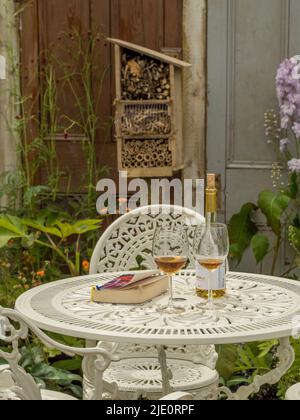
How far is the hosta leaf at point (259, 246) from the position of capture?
4059 millimetres

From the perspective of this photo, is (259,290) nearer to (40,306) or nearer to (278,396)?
(40,306)

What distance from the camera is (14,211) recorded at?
4359 mm

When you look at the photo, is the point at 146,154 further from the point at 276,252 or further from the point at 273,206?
the point at 276,252

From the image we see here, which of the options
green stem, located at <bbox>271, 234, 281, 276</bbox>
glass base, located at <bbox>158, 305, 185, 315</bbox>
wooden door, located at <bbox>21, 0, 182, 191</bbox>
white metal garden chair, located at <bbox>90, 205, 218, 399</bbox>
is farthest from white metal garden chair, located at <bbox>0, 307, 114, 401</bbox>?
wooden door, located at <bbox>21, 0, 182, 191</bbox>

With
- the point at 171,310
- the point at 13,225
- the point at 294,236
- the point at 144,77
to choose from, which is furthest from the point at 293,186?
the point at 171,310

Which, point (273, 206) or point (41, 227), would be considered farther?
point (273, 206)

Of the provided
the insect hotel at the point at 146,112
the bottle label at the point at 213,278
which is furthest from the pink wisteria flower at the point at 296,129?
the bottle label at the point at 213,278

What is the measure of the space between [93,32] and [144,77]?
59 centimetres

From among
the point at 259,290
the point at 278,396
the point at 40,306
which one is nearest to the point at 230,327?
the point at 259,290

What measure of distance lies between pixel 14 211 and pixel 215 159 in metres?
1.09

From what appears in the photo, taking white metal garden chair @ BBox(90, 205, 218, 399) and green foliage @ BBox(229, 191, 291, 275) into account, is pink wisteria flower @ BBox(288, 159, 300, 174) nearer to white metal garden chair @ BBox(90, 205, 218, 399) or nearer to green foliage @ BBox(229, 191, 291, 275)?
green foliage @ BBox(229, 191, 291, 275)

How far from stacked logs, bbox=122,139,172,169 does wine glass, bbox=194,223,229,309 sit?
1.58 metres

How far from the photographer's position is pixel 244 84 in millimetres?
4188

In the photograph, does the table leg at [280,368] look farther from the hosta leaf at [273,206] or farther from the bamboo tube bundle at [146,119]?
the bamboo tube bundle at [146,119]
